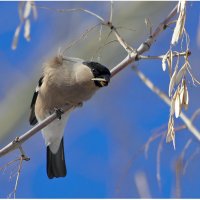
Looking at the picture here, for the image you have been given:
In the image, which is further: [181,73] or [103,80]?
[103,80]

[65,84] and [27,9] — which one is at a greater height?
[65,84]

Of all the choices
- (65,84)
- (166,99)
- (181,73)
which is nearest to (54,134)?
(65,84)

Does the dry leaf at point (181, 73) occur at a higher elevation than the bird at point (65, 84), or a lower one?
lower

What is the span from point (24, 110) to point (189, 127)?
943 millimetres

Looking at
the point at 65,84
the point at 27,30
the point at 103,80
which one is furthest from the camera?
the point at 65,84

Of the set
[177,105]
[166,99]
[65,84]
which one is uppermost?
[65,84]

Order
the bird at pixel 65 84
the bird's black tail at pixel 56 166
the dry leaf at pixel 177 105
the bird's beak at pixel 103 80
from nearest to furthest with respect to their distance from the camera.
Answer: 1. the dry leaf at pixel 177 105
2. the bird's beak at pixel 103 80
3. the bird at pixel 65 84
4. the bird's black tail at pixel 56 166

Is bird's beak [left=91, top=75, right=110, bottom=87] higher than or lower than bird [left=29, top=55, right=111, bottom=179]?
lower

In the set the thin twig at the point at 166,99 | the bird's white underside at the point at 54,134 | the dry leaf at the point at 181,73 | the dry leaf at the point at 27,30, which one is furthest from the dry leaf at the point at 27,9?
the bird's white underside at the point at 54,134

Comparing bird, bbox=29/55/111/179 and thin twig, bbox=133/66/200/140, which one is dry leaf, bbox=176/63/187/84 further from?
bird, bbox=29/55/111/179

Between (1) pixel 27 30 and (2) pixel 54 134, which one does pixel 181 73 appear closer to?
(1) pixel 27 30

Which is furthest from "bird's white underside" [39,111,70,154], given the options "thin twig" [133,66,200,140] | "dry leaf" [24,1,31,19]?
"dry leaf" [24,1,31,19]

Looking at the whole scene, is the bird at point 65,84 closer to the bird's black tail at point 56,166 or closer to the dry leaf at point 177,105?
the bird's black tail at point 56,166

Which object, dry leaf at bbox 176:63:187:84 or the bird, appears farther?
the bird
